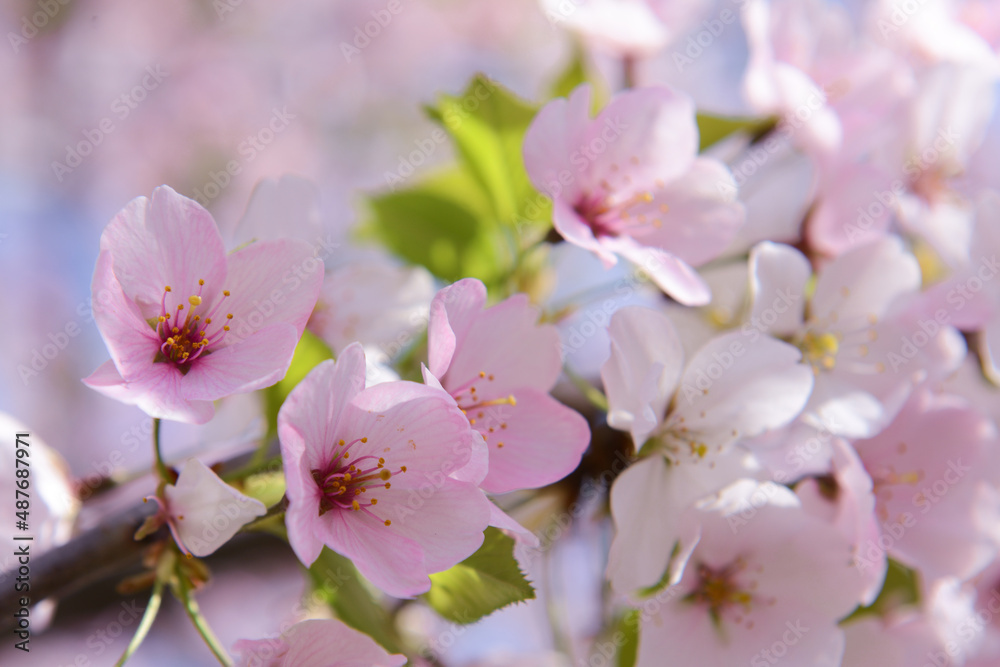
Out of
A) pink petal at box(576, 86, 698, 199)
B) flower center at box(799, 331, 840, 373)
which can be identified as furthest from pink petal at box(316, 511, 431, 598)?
flower center at box(799, 331, 840, 373)

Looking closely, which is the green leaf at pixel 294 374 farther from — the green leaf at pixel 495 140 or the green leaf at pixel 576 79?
the green leaf at pixel 576 79

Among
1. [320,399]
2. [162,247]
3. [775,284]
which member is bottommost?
[775,284]

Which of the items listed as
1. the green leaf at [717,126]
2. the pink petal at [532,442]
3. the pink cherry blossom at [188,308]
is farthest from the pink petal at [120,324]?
the green leaf at [717,126]

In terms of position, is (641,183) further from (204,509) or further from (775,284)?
(204,509)

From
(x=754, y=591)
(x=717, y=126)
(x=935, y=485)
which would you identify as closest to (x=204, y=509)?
(x=754, y=591)

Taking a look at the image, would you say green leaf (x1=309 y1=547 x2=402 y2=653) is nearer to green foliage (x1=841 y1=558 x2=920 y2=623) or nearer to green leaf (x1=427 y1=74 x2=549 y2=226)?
green leaf (x1=427 y1=74 x2=549 y2=226)
